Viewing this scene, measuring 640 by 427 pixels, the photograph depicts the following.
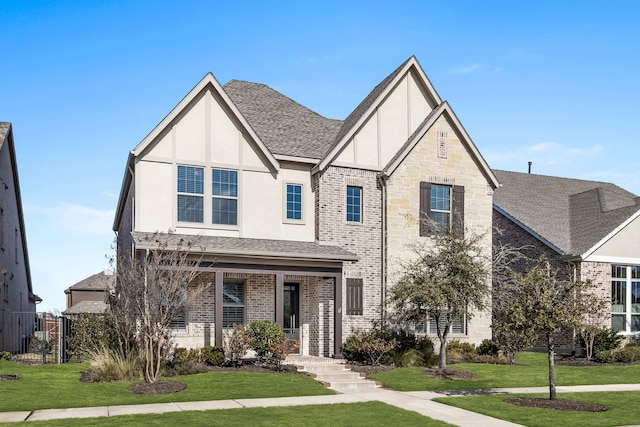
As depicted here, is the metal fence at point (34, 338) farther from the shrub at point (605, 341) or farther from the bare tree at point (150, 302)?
the shrub at point (605, 341)

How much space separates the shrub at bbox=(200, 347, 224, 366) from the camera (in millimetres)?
19375

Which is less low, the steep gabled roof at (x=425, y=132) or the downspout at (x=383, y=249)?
the steep gabled roof at (x=425, y=132)

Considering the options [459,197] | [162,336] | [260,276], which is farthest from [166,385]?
[459,197]

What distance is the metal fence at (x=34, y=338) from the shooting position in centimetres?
2195

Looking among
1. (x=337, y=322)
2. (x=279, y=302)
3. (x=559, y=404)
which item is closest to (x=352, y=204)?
(x=337, y=322)

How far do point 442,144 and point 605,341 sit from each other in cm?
985

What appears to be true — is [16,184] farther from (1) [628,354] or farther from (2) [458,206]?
(1) [628,354]

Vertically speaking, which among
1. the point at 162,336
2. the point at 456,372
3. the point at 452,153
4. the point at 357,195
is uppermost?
the point at 452,153

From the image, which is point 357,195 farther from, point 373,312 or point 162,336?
point 162,336

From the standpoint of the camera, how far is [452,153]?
24.9m

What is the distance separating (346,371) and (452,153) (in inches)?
384

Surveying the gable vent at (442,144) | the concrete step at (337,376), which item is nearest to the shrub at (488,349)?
the concrete step at (337,376)

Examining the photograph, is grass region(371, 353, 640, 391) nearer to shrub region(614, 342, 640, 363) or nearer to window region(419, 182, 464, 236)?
shrub region(614, 342, 640, 363)

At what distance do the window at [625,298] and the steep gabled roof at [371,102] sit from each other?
11086mm
